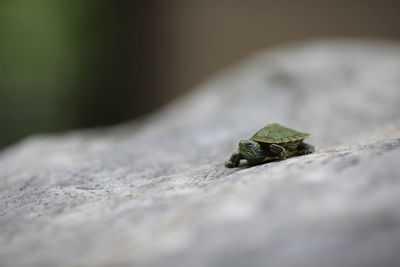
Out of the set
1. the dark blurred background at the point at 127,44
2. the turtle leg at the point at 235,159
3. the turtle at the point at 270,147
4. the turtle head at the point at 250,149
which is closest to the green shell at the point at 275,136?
the turtle at the point at 270,147

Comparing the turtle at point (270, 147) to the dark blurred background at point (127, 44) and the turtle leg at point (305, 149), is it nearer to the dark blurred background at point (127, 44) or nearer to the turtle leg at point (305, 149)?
the turtle leg at point (305, 149)

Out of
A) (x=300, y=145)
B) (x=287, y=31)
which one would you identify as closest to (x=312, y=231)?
(x=300, y=145)

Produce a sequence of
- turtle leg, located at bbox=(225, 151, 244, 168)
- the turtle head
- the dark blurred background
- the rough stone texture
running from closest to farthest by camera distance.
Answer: the rough stone texture
the turtle head
turtle leg, located at bbox=(225, 151, 244, 168)
the dark blurred background

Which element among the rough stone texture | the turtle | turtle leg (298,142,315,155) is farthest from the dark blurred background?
turtle leg (298,142,315,155)

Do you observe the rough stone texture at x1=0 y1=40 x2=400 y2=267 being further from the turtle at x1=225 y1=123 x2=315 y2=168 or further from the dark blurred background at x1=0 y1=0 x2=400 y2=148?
the dark blurred background at x1=0 y1=0 x2=400 y2=148

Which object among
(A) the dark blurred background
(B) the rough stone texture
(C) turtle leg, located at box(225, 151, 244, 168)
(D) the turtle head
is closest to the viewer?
(B) the rough stone texture

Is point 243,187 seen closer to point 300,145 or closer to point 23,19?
point 300,145

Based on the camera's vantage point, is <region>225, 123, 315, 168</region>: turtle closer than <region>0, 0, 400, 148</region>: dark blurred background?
Yes
